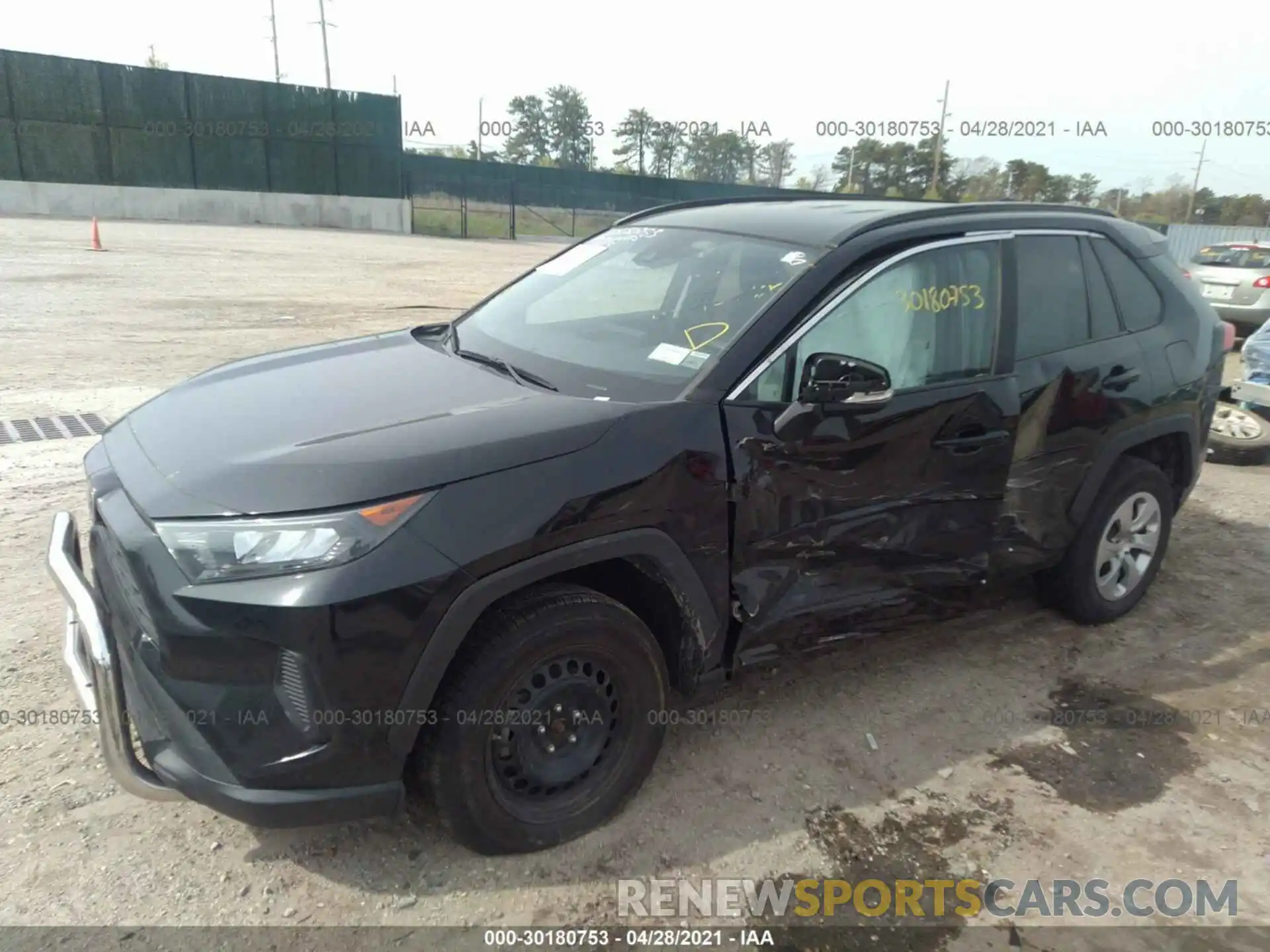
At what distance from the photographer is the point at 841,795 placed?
2.99 meters

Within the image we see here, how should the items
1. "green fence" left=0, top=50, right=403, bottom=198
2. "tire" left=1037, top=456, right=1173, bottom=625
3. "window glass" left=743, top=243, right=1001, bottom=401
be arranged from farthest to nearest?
"green fence" left=0, top=50, right=403, bottom=198 < "tire" left=1037, top=456, right=1173, bottom=625 < "window glass" left=743, top=243, right=1001, bottom=401

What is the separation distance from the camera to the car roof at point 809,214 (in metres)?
3.20

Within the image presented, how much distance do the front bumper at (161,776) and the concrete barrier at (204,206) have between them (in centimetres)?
3400

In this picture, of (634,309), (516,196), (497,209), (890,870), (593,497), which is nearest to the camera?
(593,497)

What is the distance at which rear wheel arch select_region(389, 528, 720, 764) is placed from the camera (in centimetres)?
224

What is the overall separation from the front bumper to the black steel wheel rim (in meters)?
0.33

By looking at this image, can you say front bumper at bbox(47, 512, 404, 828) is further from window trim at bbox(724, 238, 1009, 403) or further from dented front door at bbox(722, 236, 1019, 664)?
window trim at bbox(724, 238, 1009, 403)

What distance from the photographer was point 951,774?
3129 millimetres

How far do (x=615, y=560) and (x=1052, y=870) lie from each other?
1.63 meters

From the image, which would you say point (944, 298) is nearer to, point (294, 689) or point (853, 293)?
point (853, 293)

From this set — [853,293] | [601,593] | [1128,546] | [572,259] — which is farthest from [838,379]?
[1128,546]

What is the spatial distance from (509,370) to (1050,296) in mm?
2236
